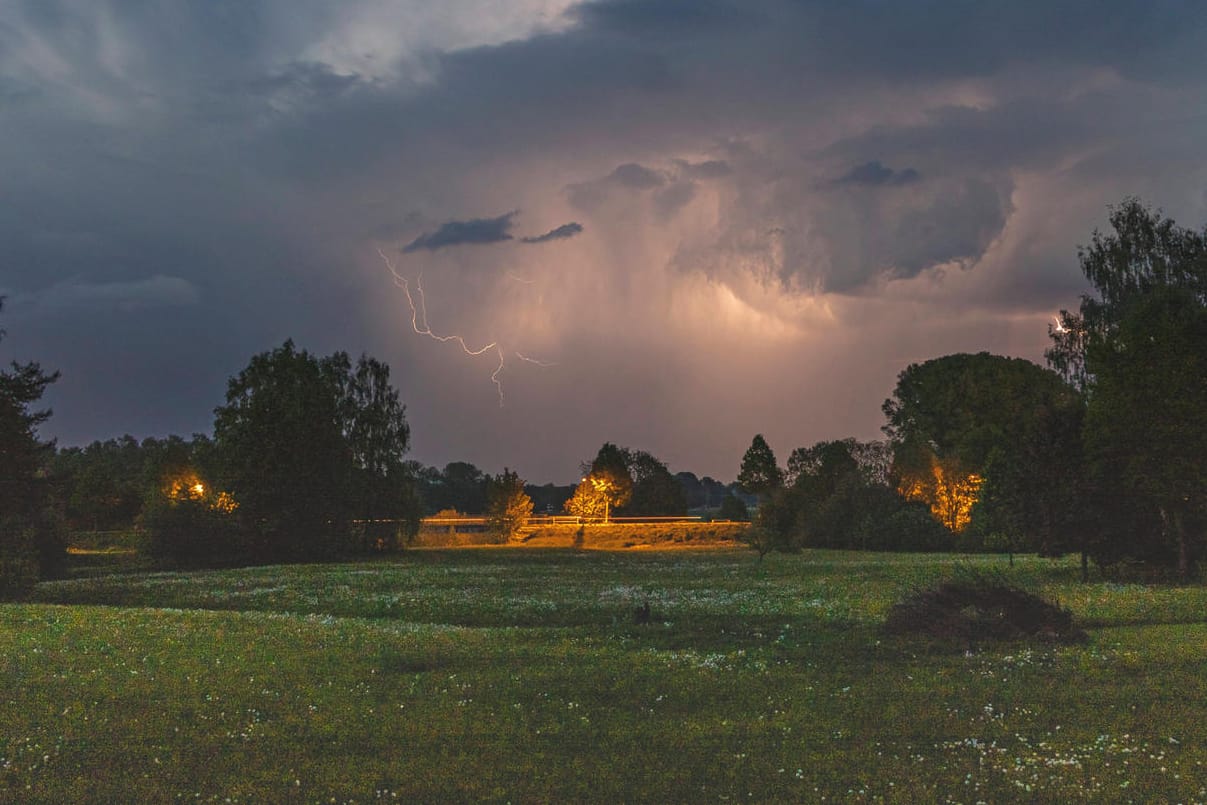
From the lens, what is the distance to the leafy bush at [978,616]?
22.6 metres

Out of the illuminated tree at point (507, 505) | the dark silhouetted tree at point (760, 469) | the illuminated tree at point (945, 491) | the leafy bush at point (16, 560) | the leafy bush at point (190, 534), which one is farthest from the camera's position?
the dark silhouetted tree at point (760, 469)

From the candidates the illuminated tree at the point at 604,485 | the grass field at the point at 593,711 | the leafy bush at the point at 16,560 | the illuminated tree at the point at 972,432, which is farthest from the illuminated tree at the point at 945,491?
the leafy bush at the point at 16,560

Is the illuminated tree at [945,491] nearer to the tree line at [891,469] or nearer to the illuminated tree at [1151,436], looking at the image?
the tree line at [891,469]

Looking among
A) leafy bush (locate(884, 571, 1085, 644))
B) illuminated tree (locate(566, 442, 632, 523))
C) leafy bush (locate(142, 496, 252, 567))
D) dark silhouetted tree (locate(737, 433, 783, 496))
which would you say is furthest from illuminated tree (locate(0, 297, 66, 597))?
dark silhouetted tree (locate(737, 433, 783, 496))

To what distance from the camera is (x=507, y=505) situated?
117 metres

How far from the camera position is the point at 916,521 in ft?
314

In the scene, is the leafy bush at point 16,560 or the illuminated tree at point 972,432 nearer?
the leafy bush at point 16,560

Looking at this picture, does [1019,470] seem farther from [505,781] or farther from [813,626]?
[505,781]

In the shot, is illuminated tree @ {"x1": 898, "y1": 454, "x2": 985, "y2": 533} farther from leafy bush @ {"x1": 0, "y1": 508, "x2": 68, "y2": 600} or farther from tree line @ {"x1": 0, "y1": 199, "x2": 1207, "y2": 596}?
leafy bush @ {"x1": 0, "y1": 508, "x2": 68, "y2": 600}

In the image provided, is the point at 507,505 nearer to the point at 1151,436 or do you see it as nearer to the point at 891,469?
the point at 891,469

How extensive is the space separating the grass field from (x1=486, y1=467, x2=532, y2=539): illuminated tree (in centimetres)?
8684

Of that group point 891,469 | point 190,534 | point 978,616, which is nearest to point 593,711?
point 978,616

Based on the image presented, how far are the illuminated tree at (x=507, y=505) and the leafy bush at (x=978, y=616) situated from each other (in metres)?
94.3

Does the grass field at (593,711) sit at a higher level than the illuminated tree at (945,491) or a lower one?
lower
